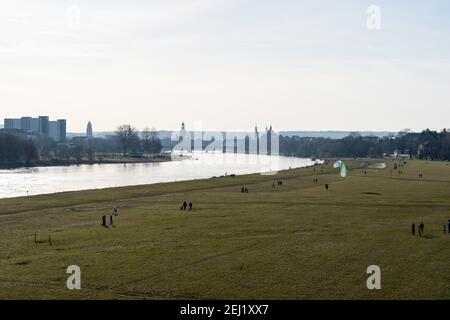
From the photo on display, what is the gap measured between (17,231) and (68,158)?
15563 cm

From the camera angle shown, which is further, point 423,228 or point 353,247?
point 423,228

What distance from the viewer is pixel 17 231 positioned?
44.8 meters

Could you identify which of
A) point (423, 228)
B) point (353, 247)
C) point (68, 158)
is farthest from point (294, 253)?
point (68, 158)

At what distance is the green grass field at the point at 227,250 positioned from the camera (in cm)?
2739

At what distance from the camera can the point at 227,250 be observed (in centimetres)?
3625

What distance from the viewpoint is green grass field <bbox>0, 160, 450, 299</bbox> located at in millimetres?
27391
